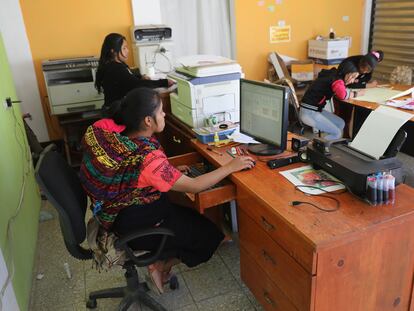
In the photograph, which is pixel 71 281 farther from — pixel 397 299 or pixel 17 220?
pixel 397 299

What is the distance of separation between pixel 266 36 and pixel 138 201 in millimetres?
3369

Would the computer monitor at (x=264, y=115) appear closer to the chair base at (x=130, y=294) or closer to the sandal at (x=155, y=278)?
the sandal at (x=155, y=278)

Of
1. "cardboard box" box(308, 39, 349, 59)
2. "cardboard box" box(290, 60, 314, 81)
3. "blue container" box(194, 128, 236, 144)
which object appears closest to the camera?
"blue container" box(194, 128, 236, 144)

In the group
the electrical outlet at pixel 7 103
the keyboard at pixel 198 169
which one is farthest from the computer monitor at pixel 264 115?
the electrical outlet at pixel 7 103

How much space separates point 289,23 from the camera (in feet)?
14.7

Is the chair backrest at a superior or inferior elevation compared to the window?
inferior

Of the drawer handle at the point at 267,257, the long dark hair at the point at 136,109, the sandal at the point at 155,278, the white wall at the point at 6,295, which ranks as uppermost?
the long dark hair at the point at 136,109

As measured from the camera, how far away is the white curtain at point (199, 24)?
4.00 meters

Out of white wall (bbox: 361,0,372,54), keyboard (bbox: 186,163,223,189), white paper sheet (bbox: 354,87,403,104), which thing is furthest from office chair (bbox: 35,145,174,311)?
white wall (bbox: 361,0,372,54)

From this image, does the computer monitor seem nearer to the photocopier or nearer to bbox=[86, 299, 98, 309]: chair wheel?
the photocopier

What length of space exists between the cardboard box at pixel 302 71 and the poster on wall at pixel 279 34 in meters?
0.38

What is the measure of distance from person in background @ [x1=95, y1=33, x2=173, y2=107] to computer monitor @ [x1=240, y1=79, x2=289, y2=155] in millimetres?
1033

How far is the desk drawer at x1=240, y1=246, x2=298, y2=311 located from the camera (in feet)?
5.12

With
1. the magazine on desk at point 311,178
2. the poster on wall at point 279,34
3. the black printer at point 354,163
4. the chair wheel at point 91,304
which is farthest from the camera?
the poster on wall at point 279,34
